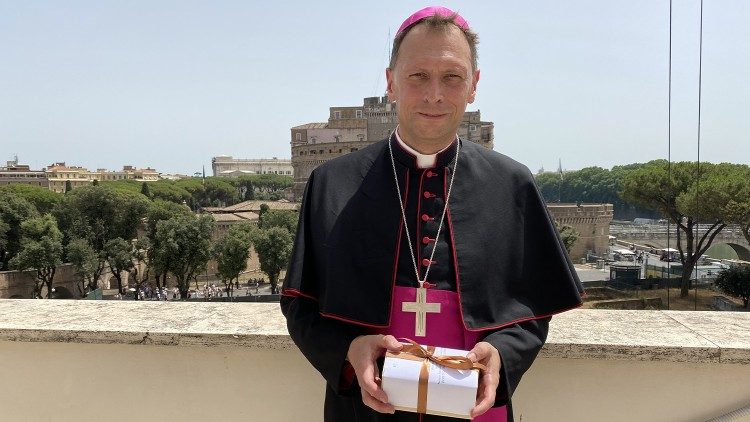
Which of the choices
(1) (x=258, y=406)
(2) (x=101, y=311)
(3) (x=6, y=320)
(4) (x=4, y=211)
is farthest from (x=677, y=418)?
(4) (x=4, y=211)

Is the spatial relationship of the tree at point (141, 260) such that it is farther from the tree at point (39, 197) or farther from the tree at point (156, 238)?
the tree at point (39, 197)

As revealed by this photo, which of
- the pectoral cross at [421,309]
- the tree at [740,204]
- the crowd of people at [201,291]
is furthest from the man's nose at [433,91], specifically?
the crowd of people at [201,291]

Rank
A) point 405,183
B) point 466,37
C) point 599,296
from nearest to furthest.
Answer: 1. point 466,37
2. point 405,183
3. point 599,296

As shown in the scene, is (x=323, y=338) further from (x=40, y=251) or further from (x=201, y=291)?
(x=201, y=291)

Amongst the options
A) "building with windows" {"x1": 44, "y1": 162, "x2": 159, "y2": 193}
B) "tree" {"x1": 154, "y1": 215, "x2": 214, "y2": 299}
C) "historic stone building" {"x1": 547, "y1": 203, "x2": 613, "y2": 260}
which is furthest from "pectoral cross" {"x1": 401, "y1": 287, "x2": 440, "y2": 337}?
"building with windows" {"x1": 44, "y1": 162, "x2": 159, "y2": 193}

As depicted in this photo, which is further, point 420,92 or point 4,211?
point 4,211

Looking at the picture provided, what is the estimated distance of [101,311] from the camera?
6.83ft

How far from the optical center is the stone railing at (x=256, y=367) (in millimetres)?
1703

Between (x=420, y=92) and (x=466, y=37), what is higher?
(x=466, y=37)

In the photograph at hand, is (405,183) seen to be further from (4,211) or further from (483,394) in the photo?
(4,211)

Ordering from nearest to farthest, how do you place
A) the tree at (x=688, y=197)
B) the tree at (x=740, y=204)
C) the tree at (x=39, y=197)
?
the tree at (x=740, y=204), the tree at (x=688, y=197), the tree at (x=39, y=197)

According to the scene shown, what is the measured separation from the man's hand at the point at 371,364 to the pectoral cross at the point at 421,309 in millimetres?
99

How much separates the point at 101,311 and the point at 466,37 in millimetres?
1723

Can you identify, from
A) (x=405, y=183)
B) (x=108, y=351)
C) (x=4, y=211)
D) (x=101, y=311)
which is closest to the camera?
(x=405, y=183)
